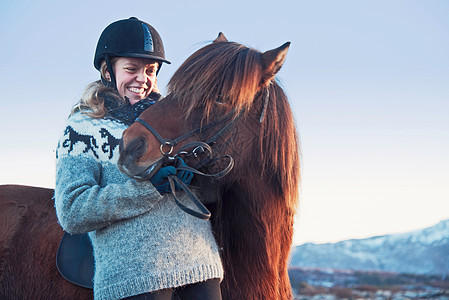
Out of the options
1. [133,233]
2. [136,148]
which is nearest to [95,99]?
[136,148]

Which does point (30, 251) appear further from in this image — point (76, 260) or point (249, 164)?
point (249, 164)

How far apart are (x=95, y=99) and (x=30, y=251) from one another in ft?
3.45

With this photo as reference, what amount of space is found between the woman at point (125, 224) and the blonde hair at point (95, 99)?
0.11ft

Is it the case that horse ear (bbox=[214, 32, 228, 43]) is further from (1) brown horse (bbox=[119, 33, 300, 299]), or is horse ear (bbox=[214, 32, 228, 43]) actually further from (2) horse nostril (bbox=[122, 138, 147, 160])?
(2) horse nostril (bbox=[122, 138, 147, 160])

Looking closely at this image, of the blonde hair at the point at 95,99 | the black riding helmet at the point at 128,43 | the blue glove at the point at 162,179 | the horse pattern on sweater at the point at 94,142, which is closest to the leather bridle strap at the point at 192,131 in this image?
the blue glove at the point at 162,179

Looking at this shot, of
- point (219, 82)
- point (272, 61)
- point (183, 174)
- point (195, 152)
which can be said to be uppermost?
point (272, 61)

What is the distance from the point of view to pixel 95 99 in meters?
2.34

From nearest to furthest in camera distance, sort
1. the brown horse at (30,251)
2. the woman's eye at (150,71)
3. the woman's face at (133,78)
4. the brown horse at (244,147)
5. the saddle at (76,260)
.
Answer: the brown horse at (244,147), the saddle at (76,260), the brown horse at (30,251), the woman's face at (133,78), the woman's eye at (150,71)

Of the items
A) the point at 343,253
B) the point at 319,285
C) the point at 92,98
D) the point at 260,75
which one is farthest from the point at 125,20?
the point at 343,253

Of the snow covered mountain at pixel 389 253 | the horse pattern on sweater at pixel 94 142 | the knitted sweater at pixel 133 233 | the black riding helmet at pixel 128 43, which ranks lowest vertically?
the snow covered mountain at pixel 389 253

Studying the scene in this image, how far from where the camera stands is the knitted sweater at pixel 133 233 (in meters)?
1.81

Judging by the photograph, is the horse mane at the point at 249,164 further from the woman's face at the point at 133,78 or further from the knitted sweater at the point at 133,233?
the woman's face at the point at 133,78

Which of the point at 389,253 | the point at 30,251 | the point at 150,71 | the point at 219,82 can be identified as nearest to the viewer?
the point at 219,82

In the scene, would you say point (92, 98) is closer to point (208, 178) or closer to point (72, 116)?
point (72, 116)
